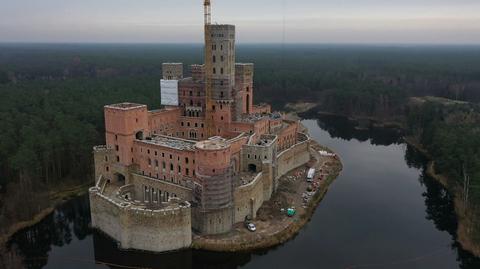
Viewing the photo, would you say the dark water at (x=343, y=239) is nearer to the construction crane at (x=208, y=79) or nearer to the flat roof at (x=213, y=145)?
the flat roof at (x=213, y=145)

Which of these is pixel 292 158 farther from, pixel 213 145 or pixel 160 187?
pixel 160 187

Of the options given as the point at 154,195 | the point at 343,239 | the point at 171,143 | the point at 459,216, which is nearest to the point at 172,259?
the point at 154,195

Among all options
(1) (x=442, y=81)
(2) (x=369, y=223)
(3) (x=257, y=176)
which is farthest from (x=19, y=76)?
(1) (x=442, y=81)

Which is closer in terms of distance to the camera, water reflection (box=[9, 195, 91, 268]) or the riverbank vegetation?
water reflection (box=[9, 195, 91, 268])

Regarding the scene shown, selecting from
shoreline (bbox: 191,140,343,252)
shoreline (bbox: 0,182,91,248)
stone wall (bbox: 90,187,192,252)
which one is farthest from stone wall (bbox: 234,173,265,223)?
shoreline (bbox: 0,182,91,248)

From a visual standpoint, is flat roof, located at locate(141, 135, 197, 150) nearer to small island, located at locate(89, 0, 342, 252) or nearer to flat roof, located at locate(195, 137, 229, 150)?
small island, located at locate(89, 0, 342, 252)

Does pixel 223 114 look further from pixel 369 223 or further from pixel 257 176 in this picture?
pixel 369 223
